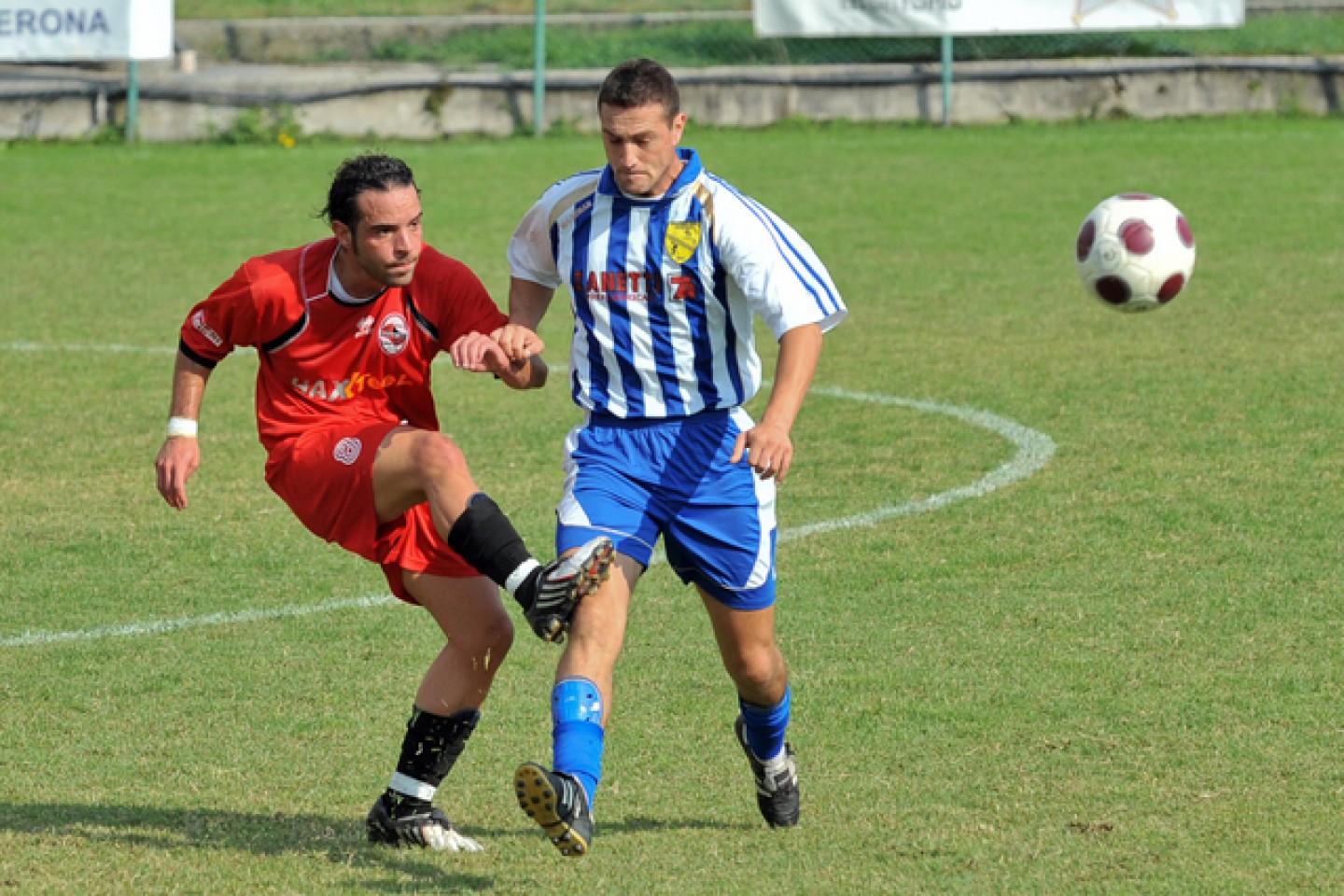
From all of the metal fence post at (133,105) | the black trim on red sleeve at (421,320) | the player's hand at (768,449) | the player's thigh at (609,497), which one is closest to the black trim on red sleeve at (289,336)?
the black trim on red sleeve at (421,320)

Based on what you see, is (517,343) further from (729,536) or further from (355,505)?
(729,536)

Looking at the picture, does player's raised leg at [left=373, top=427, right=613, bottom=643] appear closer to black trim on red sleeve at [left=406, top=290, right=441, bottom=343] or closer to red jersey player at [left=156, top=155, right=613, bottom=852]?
red jersey player at [left=156, top=155, right=613, bottom=852]

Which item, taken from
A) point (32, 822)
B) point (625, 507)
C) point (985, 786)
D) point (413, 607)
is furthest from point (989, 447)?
point (32, 822)

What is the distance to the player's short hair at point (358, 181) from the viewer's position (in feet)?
16.3

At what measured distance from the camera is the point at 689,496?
495 centimetres

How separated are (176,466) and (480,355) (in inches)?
37.2

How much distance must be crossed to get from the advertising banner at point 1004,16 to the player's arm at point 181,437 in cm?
1584

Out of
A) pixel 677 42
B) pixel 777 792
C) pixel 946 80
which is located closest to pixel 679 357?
pixel 777 792

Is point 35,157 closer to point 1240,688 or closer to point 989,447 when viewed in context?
point 989,447

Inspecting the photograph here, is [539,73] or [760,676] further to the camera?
[539,73]

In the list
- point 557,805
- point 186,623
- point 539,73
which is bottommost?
point 186,623

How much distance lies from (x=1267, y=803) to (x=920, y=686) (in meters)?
1.35

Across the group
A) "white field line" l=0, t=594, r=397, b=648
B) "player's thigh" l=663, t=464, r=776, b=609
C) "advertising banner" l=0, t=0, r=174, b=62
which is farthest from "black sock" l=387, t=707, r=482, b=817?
"advertising banner" l=0, t=0, r=174, b=62

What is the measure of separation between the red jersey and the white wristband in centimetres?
17
